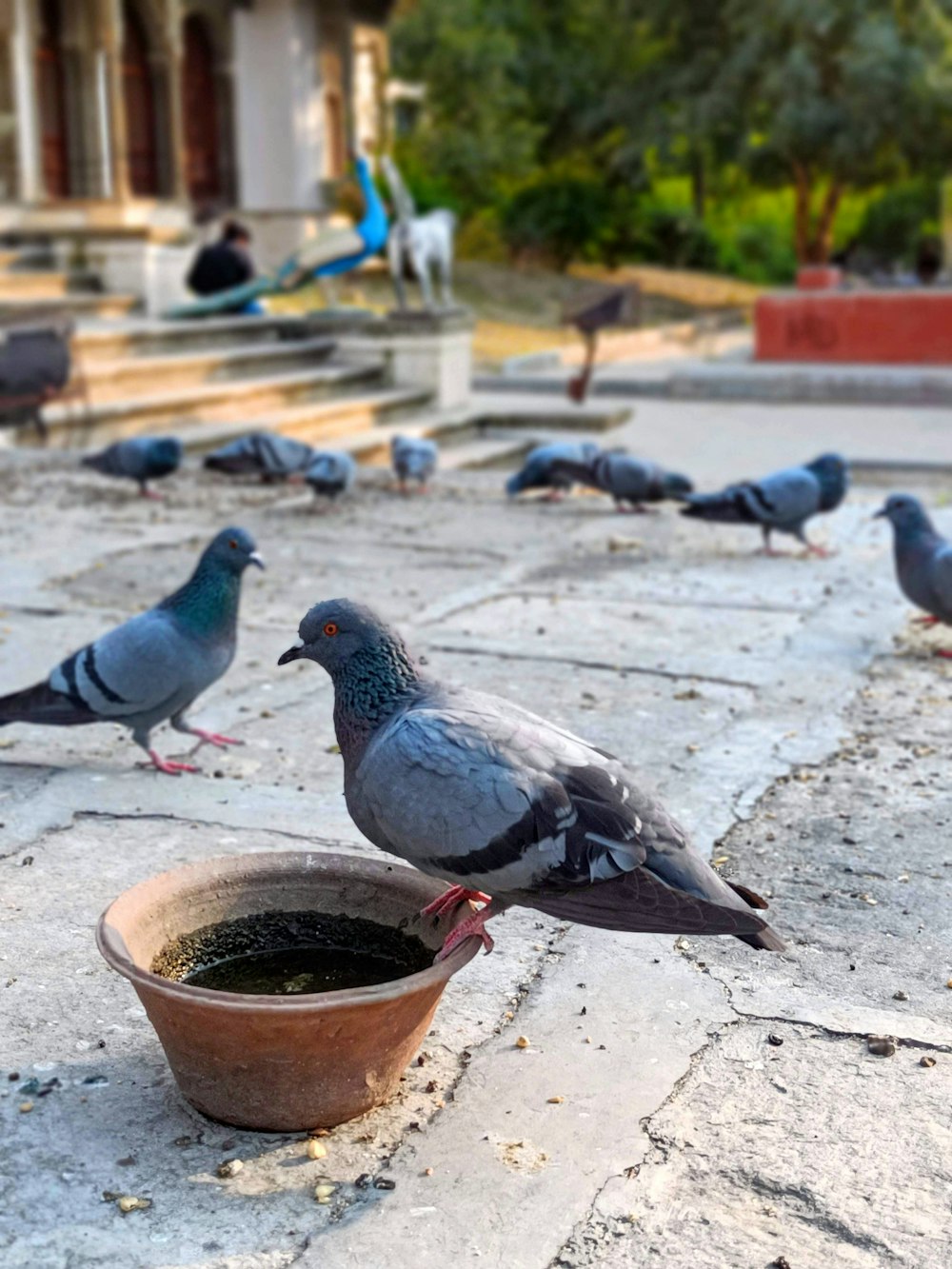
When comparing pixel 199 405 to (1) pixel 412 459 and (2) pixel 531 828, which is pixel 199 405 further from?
(2) pixel 531 828

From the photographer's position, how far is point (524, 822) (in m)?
2.50

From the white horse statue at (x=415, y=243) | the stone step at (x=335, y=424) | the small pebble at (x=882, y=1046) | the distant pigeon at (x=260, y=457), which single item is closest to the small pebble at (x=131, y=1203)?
the small pebble at (x=882, y=1046)

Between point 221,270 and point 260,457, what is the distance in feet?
20.5

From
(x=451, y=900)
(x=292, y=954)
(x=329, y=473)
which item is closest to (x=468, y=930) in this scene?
(x=451, y=900)

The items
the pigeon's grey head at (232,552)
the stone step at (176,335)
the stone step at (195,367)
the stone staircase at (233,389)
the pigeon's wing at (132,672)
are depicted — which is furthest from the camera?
the stone step at (176,335)

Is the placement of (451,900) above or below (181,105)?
below

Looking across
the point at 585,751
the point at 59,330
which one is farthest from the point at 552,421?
the point at 585,751

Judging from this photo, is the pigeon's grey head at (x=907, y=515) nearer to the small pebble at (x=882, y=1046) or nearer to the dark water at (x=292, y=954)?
the small pebble at (x=882, y=1046)

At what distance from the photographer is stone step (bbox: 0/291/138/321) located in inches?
500

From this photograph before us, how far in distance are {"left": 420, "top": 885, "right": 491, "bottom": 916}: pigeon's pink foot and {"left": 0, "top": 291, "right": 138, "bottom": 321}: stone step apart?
1073 centimetres

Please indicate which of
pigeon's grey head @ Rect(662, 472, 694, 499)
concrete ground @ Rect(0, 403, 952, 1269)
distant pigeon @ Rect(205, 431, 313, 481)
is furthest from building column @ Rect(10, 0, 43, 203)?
concrete ground @ Rect(0, 403, 952, 1269)

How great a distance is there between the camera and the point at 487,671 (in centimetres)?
539

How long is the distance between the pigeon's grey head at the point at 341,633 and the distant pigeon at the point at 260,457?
21.1 ft

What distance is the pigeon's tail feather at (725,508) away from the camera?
7340mm
